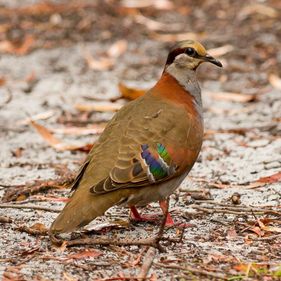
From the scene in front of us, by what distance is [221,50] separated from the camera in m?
10.7

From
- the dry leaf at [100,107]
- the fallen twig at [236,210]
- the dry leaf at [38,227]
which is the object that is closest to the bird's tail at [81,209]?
the dry leaf at [38,227]

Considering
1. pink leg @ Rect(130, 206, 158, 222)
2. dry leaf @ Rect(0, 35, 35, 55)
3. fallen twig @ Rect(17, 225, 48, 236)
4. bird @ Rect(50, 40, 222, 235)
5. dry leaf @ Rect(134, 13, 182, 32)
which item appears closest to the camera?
bird @ Rect(50, 40, 222, 235)

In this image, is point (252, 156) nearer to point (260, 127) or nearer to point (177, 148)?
point (260, 127)

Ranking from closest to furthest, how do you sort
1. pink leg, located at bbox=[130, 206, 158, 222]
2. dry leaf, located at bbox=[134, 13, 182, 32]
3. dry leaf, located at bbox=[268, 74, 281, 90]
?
1. pink leg, located at bbox=[130, 206, 158, 222]
2. dry leaf, located at bbox=[268, 74, 281, 90]
3. dry leaf, located at bbox=[134, 13, 182, 32]

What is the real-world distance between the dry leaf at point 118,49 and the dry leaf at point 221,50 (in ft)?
3.84

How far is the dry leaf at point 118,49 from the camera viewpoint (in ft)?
36.1

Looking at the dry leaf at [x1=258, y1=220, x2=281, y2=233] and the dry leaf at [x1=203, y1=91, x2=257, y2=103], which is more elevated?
the dry leaf at [x1=258, y1=220, x2=281, y2=233]

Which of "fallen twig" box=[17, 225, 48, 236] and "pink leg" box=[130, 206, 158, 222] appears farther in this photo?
"pink leg" box=[130, 206, 158, 222]

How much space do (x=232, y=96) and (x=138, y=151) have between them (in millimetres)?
4259

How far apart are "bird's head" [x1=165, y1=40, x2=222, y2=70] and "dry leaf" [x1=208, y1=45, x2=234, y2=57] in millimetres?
4803

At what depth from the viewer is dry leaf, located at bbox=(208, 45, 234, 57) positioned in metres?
10.6

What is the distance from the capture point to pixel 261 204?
563 centimetres

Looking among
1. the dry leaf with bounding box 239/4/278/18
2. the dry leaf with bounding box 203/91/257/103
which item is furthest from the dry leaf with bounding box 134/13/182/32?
the dry leaf with bounding box 203/91/257/103

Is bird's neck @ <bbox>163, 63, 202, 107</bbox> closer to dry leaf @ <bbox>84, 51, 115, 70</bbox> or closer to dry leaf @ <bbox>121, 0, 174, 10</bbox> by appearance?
dry leaf @ <bbox>84, 51, 115, 70</bbox>
